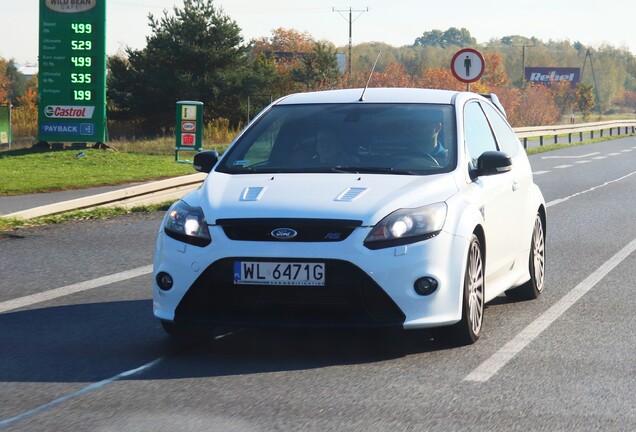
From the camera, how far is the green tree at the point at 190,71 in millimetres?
59094

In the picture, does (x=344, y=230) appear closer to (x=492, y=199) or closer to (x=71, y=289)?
(x=492, y=199)

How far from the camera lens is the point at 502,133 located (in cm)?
913

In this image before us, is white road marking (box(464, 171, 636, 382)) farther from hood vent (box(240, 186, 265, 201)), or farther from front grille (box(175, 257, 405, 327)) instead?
hood vent (box(240, 186, 265, 201))

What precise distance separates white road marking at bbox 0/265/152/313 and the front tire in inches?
123

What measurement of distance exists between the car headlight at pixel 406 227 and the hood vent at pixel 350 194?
0.27 metres

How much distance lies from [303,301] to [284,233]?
0.37 metres

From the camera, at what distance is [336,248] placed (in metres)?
6.62

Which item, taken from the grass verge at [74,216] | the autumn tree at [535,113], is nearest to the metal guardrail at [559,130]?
the grass verge at [74,216]

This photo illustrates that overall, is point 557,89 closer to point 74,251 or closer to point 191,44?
point 191,44

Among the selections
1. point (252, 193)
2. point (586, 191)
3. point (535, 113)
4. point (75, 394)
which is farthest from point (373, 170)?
point (535, 113)

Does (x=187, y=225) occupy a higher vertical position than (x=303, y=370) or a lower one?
higher

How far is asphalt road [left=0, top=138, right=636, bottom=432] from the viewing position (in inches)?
213

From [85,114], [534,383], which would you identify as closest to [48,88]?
[85,114]

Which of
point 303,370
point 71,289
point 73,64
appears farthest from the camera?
point 73,64
